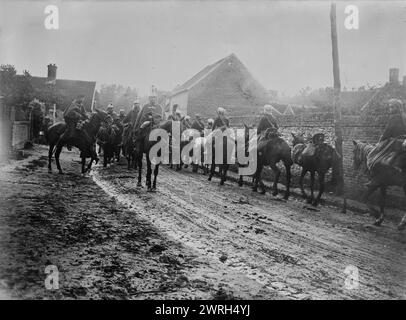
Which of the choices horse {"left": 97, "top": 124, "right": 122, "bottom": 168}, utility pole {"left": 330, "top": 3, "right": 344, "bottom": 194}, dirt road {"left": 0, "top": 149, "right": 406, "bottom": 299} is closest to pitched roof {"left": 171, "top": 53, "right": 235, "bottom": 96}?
horse {"left": 97, "top": 124, "right": 122, "bottom": 168}

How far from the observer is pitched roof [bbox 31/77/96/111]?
4669 cm

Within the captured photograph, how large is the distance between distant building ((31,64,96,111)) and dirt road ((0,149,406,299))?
4062 cm

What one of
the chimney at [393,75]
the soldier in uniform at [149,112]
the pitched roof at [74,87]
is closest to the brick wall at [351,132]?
the soldier in uniform at [149,112]

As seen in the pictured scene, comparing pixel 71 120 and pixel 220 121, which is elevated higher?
pixel 220 121

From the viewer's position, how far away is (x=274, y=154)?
1107 cm

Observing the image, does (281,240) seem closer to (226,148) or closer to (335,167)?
(335,167)

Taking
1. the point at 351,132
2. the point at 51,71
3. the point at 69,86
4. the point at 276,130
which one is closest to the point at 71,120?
the point at 276,130

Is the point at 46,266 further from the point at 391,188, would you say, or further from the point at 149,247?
the point at 391,188

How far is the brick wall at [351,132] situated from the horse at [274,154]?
210cm

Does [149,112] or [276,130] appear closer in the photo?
[149,112]

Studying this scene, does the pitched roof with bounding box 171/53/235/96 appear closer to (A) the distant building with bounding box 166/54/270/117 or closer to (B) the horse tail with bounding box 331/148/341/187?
(A) the distant building with bounding box 166/54/270/117

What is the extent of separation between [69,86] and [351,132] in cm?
4524

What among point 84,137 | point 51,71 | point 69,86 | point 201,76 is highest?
point 51,71
